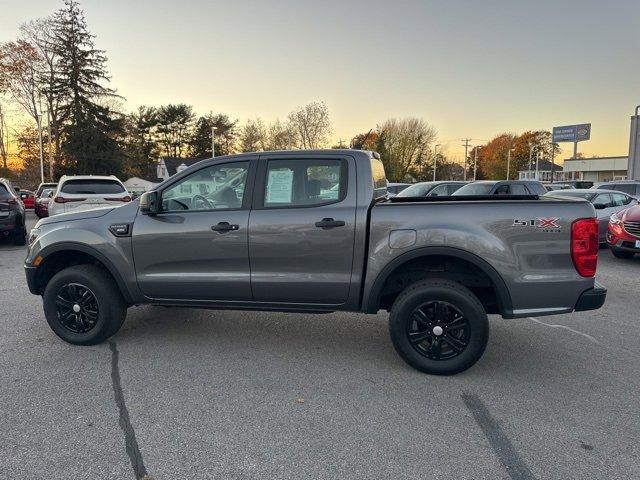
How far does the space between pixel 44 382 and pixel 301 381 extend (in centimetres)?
207

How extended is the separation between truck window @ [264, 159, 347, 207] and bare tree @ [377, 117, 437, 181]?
60321 millimetres

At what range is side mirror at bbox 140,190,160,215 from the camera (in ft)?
13.1

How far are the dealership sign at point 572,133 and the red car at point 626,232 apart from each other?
53.7 meters

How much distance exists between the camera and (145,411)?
311 cm

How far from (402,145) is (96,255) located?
62.7m

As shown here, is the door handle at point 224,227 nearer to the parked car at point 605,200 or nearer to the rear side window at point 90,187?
the rear side window at point 90,187

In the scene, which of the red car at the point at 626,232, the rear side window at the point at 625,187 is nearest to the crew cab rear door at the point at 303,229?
the red car at the point at 626,232

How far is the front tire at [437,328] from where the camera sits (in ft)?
11.8

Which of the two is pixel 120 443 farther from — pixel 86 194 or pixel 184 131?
pixel 184 131

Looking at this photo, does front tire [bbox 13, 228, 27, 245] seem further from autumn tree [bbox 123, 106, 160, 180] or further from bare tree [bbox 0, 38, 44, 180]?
autumn tree [bbox 123, 106, 160, 180]

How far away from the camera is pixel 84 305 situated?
14.1ft

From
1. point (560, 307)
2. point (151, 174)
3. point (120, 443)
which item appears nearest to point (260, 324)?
point (120, 443)

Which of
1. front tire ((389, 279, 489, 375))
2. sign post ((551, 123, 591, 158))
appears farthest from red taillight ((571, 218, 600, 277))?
sign post ((551, 123, 591, 158))

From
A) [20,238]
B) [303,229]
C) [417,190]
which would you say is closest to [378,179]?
[303,229]
